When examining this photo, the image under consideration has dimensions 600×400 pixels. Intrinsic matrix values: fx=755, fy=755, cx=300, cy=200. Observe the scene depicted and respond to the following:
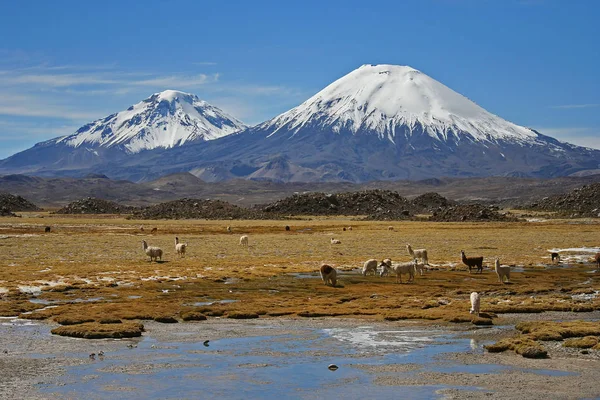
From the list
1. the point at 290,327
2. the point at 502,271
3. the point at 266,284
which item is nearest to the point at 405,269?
the point at 502,271

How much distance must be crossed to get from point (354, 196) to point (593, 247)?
9541 cm

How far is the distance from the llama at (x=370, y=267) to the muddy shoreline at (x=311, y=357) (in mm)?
13208

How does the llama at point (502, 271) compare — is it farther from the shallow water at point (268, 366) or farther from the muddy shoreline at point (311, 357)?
the shallow water at point (268, 366)

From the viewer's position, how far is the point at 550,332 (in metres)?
22.0

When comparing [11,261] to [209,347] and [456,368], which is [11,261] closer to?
[209,347]

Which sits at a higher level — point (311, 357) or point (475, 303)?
point (475, 303)

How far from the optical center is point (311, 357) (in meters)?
19.8

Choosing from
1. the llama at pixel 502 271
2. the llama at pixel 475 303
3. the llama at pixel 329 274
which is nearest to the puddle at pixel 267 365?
the llama at pixel 475 303

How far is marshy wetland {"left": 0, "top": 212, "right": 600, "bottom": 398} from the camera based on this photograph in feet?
56.6

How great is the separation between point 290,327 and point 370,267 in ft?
47.9

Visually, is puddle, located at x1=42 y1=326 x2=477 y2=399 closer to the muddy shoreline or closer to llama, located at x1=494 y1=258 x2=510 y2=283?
the muddy shoreline

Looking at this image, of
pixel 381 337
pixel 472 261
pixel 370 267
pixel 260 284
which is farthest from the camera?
pixel 472 261

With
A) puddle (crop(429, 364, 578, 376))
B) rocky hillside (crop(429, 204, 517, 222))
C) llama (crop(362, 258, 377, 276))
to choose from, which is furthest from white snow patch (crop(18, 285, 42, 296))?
rocky hillside (crop(429, 204, 517, 222))

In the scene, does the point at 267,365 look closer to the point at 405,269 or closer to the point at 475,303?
the point at 475,303
